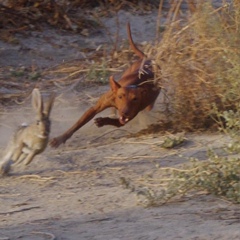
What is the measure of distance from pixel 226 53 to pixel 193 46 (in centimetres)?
46

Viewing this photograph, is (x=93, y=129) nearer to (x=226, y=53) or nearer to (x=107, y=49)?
(x=226, y=53)

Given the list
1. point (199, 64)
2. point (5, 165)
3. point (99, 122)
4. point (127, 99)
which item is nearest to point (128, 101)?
point (127, 99)

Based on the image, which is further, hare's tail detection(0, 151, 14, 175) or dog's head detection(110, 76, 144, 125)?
dog's head detection(110, 76, 144, 125)

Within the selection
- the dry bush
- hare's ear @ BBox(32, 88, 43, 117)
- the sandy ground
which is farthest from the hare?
the dry bush

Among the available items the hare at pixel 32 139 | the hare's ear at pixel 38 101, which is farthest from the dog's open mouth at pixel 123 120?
the hare's ear at pixel 38 101

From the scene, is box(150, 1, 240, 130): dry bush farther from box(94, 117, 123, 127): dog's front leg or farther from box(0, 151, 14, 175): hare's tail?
box(0, 151, 14, 175): hare's tail

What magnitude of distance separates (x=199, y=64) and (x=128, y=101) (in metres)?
0.74

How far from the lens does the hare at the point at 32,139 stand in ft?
20.3

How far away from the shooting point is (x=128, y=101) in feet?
24.1

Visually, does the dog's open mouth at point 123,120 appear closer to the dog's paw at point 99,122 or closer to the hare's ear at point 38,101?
the dog's paw at point 99,122

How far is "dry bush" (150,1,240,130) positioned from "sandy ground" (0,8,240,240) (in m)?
0.25

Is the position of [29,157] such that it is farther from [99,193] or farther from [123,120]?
[123,120]

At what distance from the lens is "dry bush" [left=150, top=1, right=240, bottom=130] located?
6.69 metres

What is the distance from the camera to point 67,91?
30.6 feet
